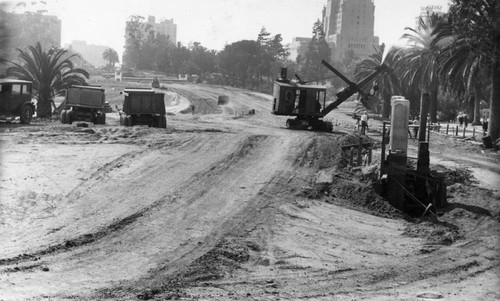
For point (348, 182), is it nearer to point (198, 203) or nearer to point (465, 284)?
point (198, 203)

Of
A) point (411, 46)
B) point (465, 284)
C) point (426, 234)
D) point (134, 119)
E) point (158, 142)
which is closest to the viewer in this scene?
point (465, 284)

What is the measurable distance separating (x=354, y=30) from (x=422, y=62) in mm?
135582

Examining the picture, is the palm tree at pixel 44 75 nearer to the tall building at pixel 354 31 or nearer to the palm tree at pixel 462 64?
the palm tree at pixel 462 64

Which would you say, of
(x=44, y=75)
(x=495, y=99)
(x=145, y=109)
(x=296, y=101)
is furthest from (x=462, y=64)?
(x=44, y=75)

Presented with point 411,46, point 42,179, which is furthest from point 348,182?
point 411,46

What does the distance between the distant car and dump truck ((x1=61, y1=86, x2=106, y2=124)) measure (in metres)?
2.58

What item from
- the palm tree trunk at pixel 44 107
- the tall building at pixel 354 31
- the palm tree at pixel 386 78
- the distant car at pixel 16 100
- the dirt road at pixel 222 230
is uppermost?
the tall building at pixel 354 31

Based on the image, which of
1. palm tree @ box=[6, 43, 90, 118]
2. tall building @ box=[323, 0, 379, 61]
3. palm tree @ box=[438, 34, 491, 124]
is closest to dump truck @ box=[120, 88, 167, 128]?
palm tree @ box=[6, 43, 90, 118]

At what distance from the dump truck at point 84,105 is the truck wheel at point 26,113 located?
8.57ft

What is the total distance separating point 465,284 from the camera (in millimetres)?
12227

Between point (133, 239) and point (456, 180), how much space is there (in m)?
11.9

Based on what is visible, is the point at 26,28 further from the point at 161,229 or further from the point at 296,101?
the point at 296,101

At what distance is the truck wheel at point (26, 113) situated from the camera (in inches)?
1357

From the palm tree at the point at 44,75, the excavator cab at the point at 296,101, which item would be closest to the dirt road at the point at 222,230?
the excavator cab at the point at 296,101
